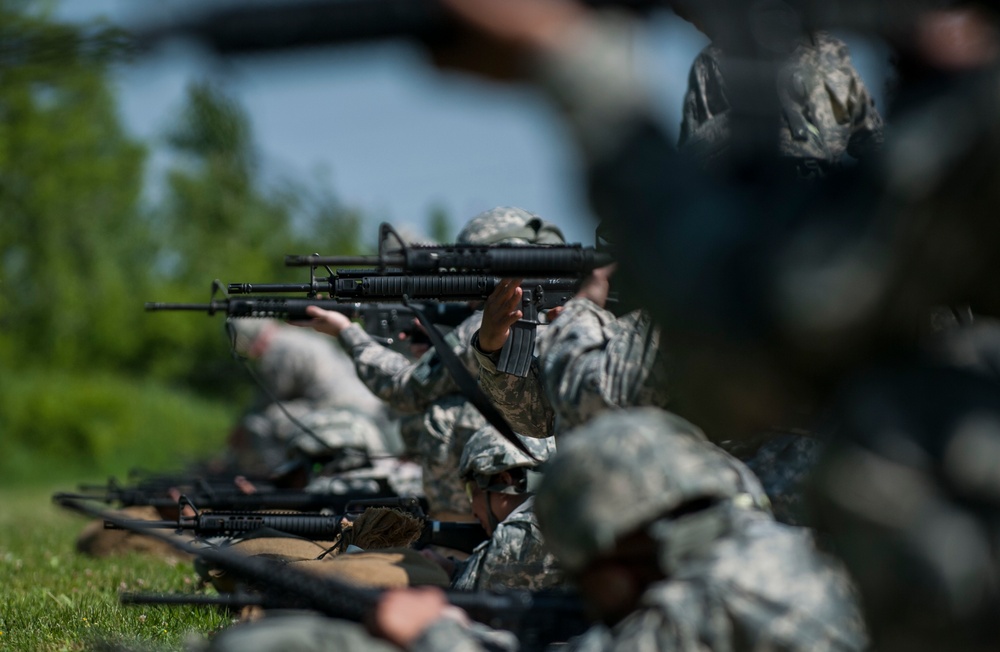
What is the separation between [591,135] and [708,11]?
41 centimetres

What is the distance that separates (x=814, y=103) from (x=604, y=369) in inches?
58.9

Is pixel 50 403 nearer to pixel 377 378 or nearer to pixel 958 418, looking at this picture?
pixel 377 378

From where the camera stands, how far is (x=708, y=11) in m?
3.10

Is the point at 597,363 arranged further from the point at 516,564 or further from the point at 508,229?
the point at 508,229

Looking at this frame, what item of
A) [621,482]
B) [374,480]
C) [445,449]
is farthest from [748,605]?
[374,480]

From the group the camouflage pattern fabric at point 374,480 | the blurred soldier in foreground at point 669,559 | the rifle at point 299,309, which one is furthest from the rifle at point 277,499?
the blurred soldier in foreground at point 669,559

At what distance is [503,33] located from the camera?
117 inches

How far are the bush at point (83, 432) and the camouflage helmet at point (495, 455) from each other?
16.5 metres

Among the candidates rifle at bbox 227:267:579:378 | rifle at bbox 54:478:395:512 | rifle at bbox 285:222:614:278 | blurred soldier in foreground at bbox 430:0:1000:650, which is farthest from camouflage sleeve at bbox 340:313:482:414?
blurred soldier in foreground at bbox 430:0:1000:650

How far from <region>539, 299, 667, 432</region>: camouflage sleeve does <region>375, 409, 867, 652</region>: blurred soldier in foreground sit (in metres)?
0.49

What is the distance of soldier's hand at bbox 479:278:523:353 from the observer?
5.04 metres

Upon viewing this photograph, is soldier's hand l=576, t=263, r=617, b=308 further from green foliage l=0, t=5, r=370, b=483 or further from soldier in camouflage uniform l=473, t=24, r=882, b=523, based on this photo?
green foliage l=0, t=5, r=370, b=483

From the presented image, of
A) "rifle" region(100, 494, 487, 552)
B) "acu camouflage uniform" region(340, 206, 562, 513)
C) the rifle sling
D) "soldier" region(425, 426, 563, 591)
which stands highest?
the rifle sling

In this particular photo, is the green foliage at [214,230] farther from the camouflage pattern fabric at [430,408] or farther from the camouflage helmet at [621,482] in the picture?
the camouflage helmet at [621,482]
